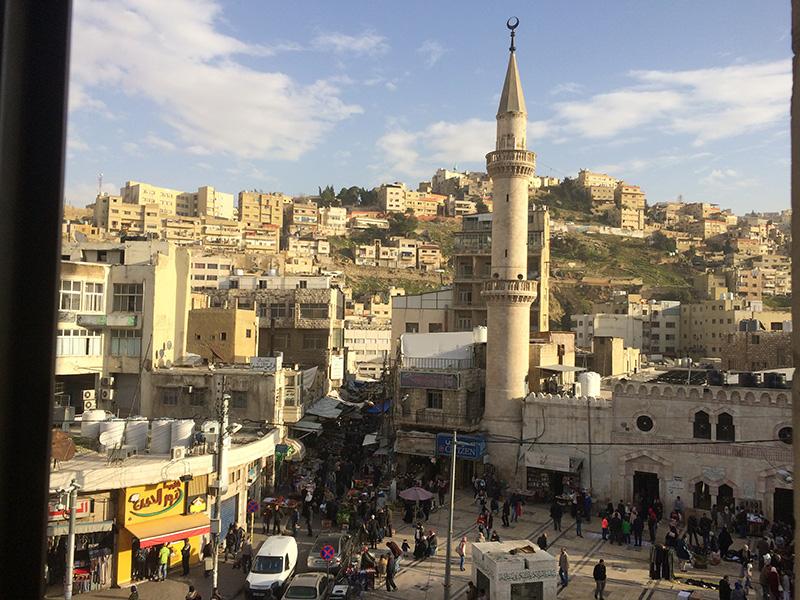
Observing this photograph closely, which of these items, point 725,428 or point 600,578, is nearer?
point 600,578

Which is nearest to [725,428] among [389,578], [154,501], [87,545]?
[389,578]

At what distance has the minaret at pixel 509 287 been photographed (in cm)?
3119

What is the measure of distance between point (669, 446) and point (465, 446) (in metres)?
8.66

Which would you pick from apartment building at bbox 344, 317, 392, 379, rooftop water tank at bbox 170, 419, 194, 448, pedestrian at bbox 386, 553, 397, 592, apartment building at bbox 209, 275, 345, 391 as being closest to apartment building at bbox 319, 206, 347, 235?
apartment building at bbox 344, 317, 392, 379

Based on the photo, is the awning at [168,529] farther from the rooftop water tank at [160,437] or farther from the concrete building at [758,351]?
the concrete building at [758,351]

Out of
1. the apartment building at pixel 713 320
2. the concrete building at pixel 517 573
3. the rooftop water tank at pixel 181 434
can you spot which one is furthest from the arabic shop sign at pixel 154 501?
the apartment building at pixel 713 320

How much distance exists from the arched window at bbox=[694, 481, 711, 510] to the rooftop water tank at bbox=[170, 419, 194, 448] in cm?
1920

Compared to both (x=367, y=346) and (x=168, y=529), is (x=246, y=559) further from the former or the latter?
(x=367, y=346)

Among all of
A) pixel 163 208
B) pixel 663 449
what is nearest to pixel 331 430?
pixel 663 449

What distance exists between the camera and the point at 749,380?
1037 inches

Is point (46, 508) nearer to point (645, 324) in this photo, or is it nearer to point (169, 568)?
point (169, 568)

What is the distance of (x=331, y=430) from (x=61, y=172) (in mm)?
40671

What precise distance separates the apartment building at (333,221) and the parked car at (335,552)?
13512cm

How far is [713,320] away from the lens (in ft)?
277
